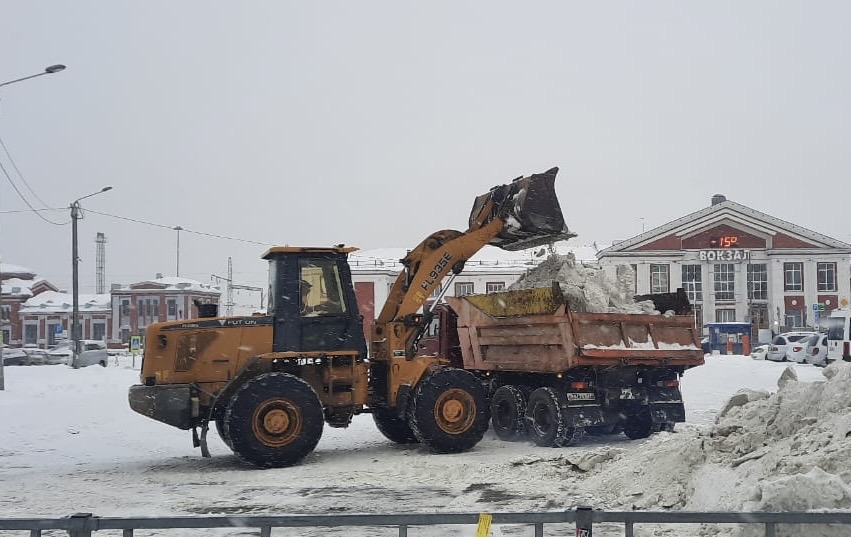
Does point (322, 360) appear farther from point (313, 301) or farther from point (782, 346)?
point (782, 346)

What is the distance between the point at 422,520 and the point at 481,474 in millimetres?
6202

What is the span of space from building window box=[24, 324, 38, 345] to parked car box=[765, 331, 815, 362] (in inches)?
2989

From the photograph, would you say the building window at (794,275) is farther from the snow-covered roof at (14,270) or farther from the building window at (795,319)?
the snow-covered roof at (14,270)

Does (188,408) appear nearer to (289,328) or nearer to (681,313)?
(289,328)

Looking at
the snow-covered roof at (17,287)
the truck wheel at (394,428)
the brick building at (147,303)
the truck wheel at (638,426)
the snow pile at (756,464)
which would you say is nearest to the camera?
the snow pile at (756,464)

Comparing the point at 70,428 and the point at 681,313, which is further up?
the point at 681,313

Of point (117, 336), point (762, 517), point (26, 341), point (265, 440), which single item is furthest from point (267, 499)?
point (26, 341)

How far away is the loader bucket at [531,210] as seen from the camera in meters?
12.8

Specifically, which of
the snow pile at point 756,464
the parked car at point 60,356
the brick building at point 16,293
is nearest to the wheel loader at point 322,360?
the snow pile at point 756,464

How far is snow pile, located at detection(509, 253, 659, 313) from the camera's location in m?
13.2

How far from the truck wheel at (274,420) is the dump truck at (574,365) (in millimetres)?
3500

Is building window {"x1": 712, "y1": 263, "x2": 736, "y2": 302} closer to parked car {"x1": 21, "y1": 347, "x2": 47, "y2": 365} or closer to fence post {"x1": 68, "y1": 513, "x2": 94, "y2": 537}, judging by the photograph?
parked car {"x1": 21, "y1": 347, "x2": 47, "y2": 365}

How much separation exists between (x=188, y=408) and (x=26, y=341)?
292 ft

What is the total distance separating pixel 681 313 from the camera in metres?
14.1
